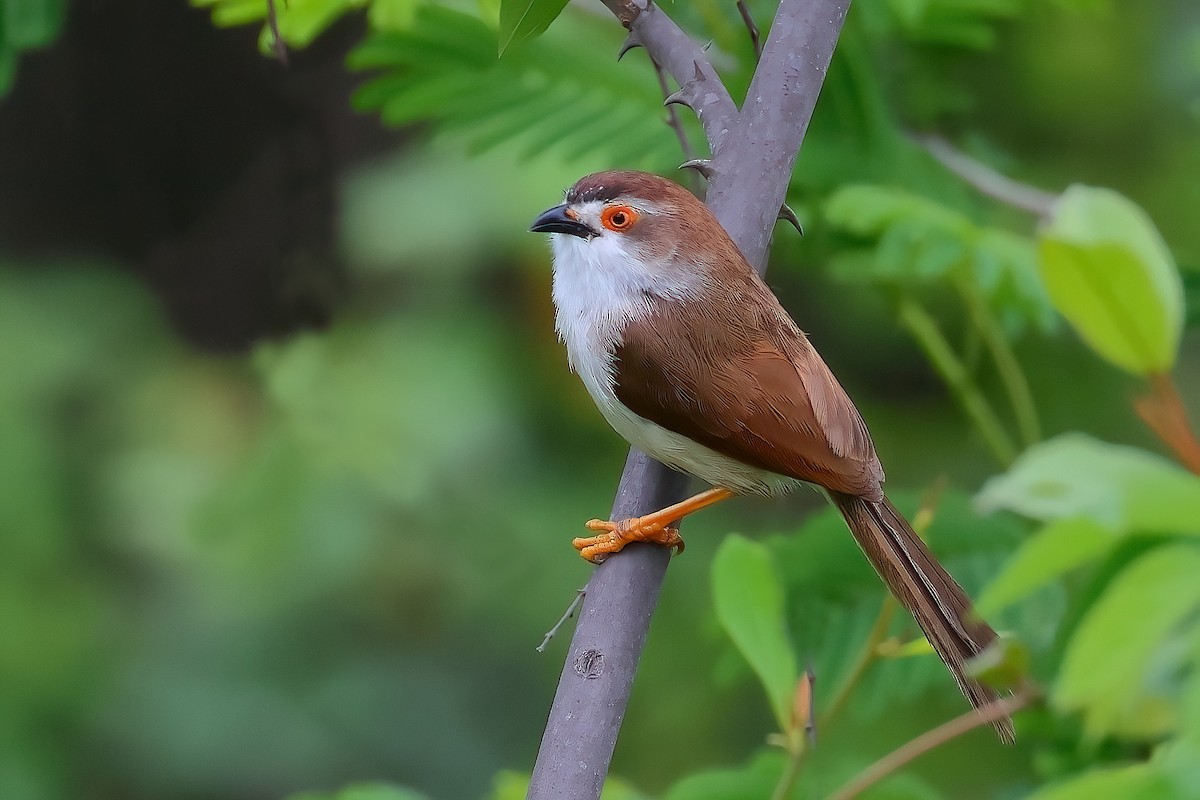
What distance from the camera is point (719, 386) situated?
7.86 ft

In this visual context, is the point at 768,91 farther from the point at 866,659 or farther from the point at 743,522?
the point at 743,522

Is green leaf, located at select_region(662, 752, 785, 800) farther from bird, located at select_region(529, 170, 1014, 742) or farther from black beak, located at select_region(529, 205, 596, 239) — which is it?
black beak, located at select_region(529, 205, 596, 239)

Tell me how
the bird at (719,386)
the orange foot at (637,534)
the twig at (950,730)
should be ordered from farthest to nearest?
the bird at (719,386) → the orange foot at (637,534) → the twig at (950,730)

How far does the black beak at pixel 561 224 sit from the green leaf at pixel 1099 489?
2.05 m

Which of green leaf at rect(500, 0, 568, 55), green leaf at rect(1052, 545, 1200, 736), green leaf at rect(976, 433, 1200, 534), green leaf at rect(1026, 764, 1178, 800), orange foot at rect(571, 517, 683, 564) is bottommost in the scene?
green leaf at rect(1026, 764, 1178, 800)

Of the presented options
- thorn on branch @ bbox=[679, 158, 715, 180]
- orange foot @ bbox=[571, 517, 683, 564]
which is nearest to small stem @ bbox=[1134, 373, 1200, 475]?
orange foot @ bbox=[571, 517, 683, 564]

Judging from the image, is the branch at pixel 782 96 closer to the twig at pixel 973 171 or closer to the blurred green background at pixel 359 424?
the twig at pixel 973 171

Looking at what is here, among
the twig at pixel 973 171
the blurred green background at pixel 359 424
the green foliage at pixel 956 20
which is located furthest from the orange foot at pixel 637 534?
the blurred green background at pixel 359 424

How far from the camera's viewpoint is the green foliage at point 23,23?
2.45 metres

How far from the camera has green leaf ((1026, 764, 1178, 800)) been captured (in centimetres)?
67

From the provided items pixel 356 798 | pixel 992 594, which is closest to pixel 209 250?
pixel 356 798

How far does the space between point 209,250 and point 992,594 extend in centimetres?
423

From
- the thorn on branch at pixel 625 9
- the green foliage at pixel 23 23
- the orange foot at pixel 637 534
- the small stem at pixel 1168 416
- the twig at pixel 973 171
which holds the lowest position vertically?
the small stem at pixel 1168 416

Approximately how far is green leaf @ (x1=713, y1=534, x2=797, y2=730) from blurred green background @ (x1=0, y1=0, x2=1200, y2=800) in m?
1.93
